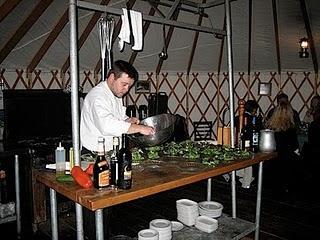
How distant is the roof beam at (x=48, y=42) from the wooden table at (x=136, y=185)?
2907 millimetres

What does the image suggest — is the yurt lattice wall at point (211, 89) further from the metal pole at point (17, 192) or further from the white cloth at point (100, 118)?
the white cloth at point (100, 118)

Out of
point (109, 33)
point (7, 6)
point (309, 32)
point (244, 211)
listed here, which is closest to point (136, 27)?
point (109, 33)

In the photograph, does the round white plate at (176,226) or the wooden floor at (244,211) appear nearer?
the round white plate at (176,226)

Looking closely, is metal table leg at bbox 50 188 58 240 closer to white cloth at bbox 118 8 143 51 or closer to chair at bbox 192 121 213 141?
white cloth at bbox 118 8 143 51

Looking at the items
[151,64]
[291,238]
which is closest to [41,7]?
[151,64]

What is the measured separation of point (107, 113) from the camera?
5.68ft

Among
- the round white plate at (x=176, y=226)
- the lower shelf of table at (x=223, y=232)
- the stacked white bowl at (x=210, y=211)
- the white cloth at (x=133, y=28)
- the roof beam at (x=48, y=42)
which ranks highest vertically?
the roof beam at (x=48, y=42)

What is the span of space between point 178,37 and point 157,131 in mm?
4041

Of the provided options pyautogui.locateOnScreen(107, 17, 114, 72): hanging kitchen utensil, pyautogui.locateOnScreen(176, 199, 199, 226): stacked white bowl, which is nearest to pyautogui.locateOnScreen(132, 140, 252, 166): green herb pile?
pyautogui.locateOnScreen(176, 199, 199, 226): stacked white bowl

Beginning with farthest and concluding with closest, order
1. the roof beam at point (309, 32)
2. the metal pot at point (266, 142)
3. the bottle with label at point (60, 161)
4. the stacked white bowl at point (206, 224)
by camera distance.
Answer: the roof beam at point (309, 32)
the metal pot at point (266, 142)
the stacked white bowl at point (206, 224)
the bottle with label at point (60, 161)

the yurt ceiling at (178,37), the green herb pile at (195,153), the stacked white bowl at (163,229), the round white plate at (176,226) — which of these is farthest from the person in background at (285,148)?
the stacked white bowl at (163,229)

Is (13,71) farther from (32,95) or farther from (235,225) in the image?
(235,225)

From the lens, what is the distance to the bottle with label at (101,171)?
1368 millimetres

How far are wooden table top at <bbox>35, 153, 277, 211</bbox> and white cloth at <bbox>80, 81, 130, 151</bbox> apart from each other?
10.2 inches
